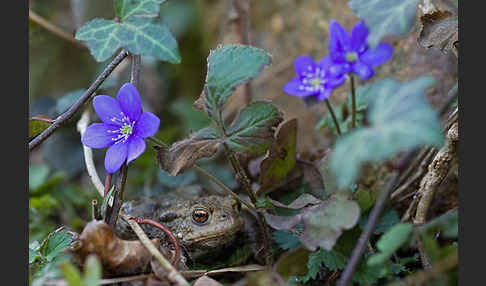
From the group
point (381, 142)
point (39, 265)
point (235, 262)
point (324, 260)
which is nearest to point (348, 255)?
point (324, 260)

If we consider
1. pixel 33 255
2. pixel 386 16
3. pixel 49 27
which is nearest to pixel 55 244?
pixel 33 255

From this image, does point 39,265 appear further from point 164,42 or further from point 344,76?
point 344,76

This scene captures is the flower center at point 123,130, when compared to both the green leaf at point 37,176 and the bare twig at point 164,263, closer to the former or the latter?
the bare twig at point 164,263

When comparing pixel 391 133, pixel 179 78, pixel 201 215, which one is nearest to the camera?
pixel 391 133

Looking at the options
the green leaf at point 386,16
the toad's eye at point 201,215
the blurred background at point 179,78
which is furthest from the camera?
the blurred background at point 179,78

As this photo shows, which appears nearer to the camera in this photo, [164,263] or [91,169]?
[164,263]

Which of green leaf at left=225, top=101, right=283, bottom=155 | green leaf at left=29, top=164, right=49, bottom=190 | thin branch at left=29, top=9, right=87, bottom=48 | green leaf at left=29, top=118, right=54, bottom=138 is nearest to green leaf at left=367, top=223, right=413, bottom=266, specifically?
green leaf at left=225, top=101, right=283, bottom=155

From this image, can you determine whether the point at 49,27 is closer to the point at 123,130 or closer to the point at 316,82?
the point at 123,130

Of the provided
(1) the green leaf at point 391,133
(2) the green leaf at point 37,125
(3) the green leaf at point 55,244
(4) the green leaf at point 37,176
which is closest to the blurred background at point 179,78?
(4) the green leaf at point 37,176
